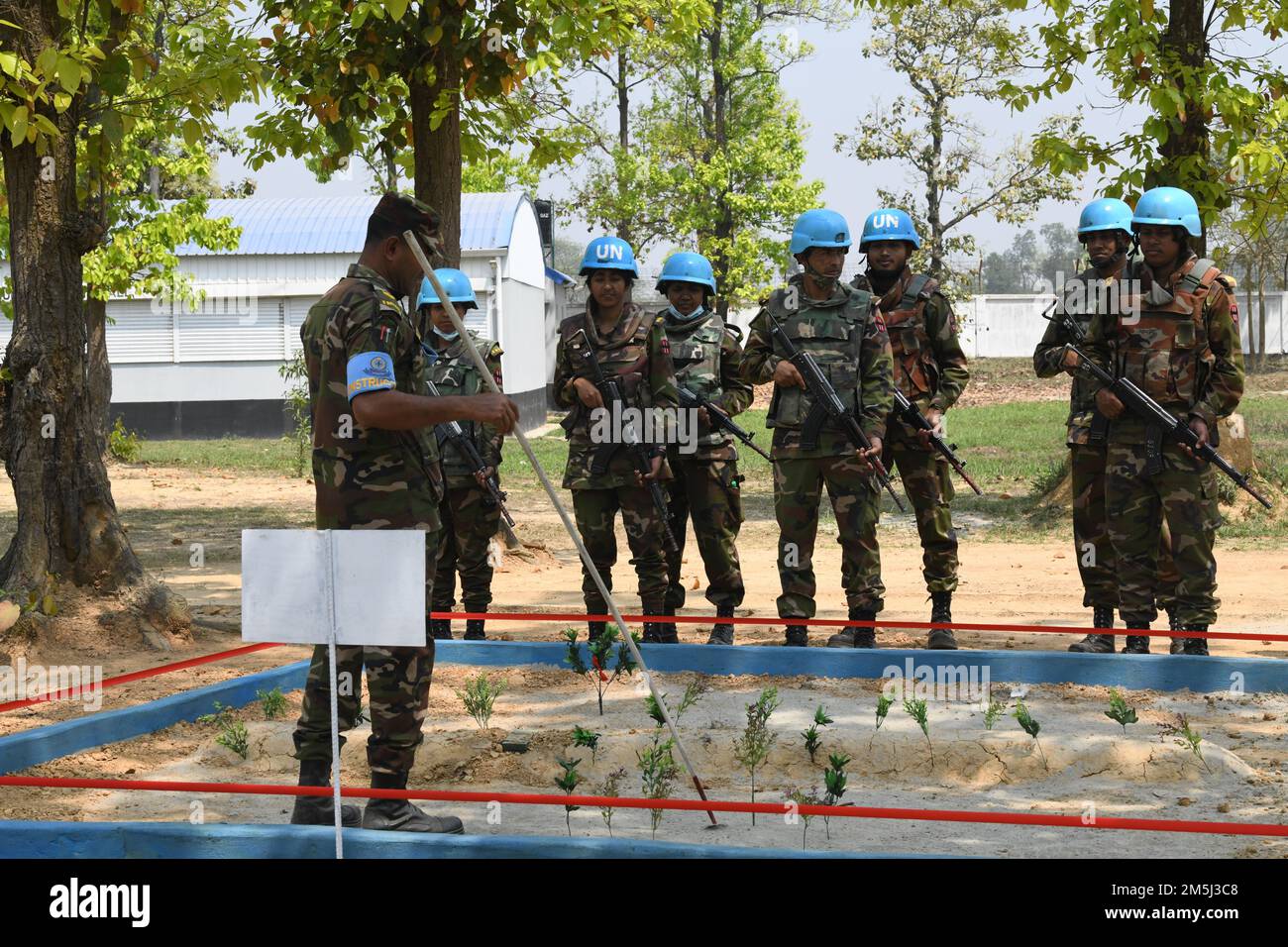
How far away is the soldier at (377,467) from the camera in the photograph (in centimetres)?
496

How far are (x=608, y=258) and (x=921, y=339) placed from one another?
1.84 metres

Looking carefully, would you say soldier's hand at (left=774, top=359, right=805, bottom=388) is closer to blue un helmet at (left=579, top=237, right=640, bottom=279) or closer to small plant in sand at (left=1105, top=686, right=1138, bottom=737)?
blue un helmet at (left=579, top=237, right=640, bottom=279)

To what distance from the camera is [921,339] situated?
334 inches

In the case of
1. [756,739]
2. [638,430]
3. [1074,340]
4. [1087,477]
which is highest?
[1074,340]

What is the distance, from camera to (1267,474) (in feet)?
47.6

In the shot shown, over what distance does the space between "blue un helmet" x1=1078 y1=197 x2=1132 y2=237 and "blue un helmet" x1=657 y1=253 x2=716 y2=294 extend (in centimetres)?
212

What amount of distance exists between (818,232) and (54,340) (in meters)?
A: 4.48

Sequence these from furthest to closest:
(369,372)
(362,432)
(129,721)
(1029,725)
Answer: (129,721) → (1029,725) → (362,432) → (369,372)

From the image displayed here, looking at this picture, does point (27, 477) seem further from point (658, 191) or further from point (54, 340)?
point (658, 191)

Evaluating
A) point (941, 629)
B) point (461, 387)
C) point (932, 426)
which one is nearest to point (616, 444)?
point (461, 387)

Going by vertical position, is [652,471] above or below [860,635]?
above

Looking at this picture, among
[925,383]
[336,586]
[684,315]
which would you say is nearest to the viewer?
[336,586]

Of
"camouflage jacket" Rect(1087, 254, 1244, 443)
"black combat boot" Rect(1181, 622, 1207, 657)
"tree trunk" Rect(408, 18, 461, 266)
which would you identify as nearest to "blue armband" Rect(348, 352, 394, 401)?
"camouflage jacket" Rect(1087, 254, 1244, 443)

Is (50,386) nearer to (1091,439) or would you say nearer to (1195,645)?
(1091,439)
